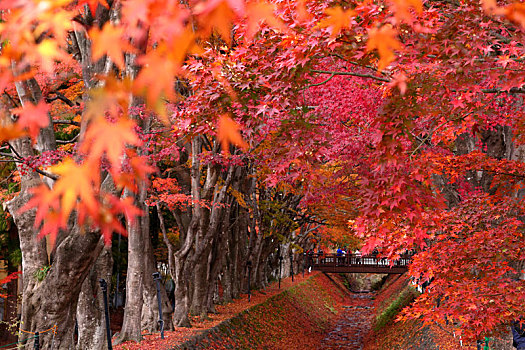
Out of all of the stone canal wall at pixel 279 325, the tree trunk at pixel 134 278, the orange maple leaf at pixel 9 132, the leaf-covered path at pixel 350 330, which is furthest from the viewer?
the leaf-covered path at pixel 350 330

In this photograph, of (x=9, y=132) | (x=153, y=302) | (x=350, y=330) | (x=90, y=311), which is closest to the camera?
(x=9, y=132)

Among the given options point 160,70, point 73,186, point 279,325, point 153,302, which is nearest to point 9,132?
point 73,186

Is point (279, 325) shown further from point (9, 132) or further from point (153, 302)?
point (9, 132)

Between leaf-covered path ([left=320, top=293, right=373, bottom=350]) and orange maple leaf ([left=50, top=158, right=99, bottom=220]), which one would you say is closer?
orange maple leaf ([left=50, top=158, right=99, bottom=220])

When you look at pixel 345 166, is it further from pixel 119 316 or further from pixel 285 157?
pixel 119 316

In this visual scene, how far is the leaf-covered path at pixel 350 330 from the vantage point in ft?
81.1

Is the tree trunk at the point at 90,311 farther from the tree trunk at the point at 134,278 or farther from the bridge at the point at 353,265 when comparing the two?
the bridge at the point at 353,265

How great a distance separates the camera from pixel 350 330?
29703 mm

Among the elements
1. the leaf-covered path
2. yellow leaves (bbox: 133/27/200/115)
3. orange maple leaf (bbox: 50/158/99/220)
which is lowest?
the leaf-covered path

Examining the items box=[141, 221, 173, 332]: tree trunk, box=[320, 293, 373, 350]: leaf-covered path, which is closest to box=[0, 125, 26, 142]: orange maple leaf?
box=[141, 221, 173, 332]: tree trunk

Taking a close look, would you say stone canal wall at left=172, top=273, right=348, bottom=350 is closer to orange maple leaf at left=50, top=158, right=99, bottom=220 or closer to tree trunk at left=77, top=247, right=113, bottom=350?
tree trunk at left=77, top=247, right=113, bottom=350

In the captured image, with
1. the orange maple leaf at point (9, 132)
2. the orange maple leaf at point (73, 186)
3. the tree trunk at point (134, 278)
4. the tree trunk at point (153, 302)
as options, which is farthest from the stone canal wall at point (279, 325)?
the orange maple leaf at point (73, 186)

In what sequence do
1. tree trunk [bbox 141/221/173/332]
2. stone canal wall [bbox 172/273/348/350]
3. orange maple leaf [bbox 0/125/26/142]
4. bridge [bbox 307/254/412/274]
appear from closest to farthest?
orange maple leaf [bbox 0/125/26/142] → tree trunk [bbox 141/221/173/332] → stone canal wall [bbox 172/273/348/350] → bridge [bbox 307/254/412/274]

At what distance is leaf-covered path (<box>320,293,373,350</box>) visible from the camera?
24734mm
